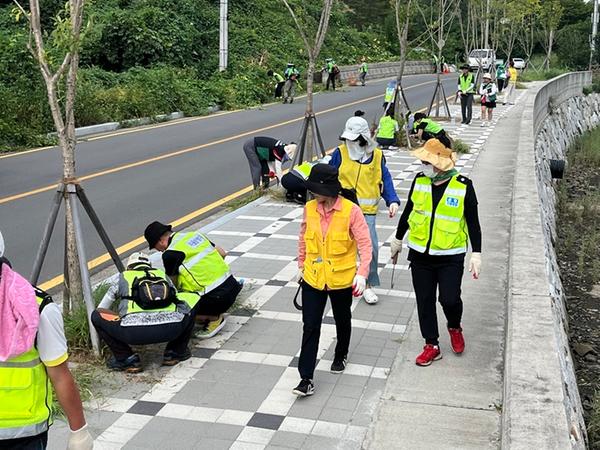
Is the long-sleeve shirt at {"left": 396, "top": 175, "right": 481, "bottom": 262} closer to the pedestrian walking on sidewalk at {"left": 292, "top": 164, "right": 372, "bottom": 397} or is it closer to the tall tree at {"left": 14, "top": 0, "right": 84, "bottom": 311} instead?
the pedestrian walking on sidewalk at {"left": 292, "top": 164, "right": 372, "bottom": 397}

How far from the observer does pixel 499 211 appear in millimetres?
10578

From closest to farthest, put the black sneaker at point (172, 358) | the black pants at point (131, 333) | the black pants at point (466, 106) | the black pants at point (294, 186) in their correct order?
the black pants at point (131, 333), the black sneaker at point (172, 358), the black pants at point (294, 186), the black pants at point (466, 106)

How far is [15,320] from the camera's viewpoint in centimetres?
279

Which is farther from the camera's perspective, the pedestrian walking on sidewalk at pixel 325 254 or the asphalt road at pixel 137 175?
the asphalt road at pixel 137 175

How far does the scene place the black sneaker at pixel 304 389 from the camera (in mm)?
5215

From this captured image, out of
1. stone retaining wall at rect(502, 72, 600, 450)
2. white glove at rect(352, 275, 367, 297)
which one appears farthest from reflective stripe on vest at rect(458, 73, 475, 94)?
white glove at rect(352, 275, 367, 297)

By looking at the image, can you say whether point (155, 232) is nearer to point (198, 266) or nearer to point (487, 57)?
point (198, 266)

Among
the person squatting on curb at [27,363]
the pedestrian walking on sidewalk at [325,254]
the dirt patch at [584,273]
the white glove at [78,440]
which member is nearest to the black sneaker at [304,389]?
the pedestrian walking on sidewalk at [325,254]

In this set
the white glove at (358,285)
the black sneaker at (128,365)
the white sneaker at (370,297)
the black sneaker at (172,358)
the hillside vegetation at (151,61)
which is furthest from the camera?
the hillside vegetation at (151,61)

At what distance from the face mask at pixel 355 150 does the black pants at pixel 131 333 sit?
222 cm

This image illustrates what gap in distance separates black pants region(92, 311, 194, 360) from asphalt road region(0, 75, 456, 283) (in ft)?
9.59

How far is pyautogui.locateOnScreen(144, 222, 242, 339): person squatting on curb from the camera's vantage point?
618 cm

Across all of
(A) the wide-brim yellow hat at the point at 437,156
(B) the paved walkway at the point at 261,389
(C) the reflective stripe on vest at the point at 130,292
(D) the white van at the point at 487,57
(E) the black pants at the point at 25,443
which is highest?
(D) the white van at the point at 487,57

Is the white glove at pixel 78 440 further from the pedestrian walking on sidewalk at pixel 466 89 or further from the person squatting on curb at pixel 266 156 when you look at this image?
the pedestrian walking on sidewalk at pixel 466 89
